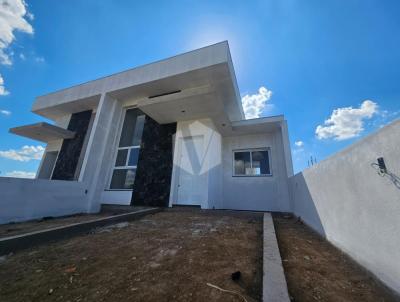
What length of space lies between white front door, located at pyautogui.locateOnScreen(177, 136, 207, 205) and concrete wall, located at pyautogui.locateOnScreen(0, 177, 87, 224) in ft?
12.1

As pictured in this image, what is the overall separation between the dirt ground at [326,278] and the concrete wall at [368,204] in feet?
0.34

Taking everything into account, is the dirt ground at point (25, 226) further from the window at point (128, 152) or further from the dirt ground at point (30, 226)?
the window at point (128, 152)

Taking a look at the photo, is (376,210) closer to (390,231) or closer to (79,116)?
(390,231)

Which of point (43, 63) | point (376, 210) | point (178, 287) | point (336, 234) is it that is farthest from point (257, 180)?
Answer: point (43, 63)

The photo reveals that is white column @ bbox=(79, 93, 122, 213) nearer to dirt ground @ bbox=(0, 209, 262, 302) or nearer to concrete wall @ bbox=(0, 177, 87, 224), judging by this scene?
concrete wall @ bbox=(0, 177, 87, 224)

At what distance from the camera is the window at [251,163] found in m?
6.52

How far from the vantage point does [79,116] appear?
Answer: 8047 mm

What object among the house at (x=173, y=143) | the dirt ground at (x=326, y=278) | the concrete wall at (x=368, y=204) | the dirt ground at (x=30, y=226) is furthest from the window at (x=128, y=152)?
the concrete wall at (x=368, y=204)

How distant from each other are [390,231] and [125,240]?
3.10 meters

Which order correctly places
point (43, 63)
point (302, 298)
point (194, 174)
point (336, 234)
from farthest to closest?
1. point (43, 63)
2. point (194, 174)
3. point (336, 234)
4. point (302, 298)

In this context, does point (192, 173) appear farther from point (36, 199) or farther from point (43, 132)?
point (43, 132)

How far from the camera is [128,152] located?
6957 mm

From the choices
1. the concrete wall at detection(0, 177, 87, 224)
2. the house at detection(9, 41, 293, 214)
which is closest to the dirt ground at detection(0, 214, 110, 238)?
the concrete wall at detection(0, 177, 87, 224)

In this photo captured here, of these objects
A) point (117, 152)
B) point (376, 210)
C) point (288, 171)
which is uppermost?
point (117, 152)
